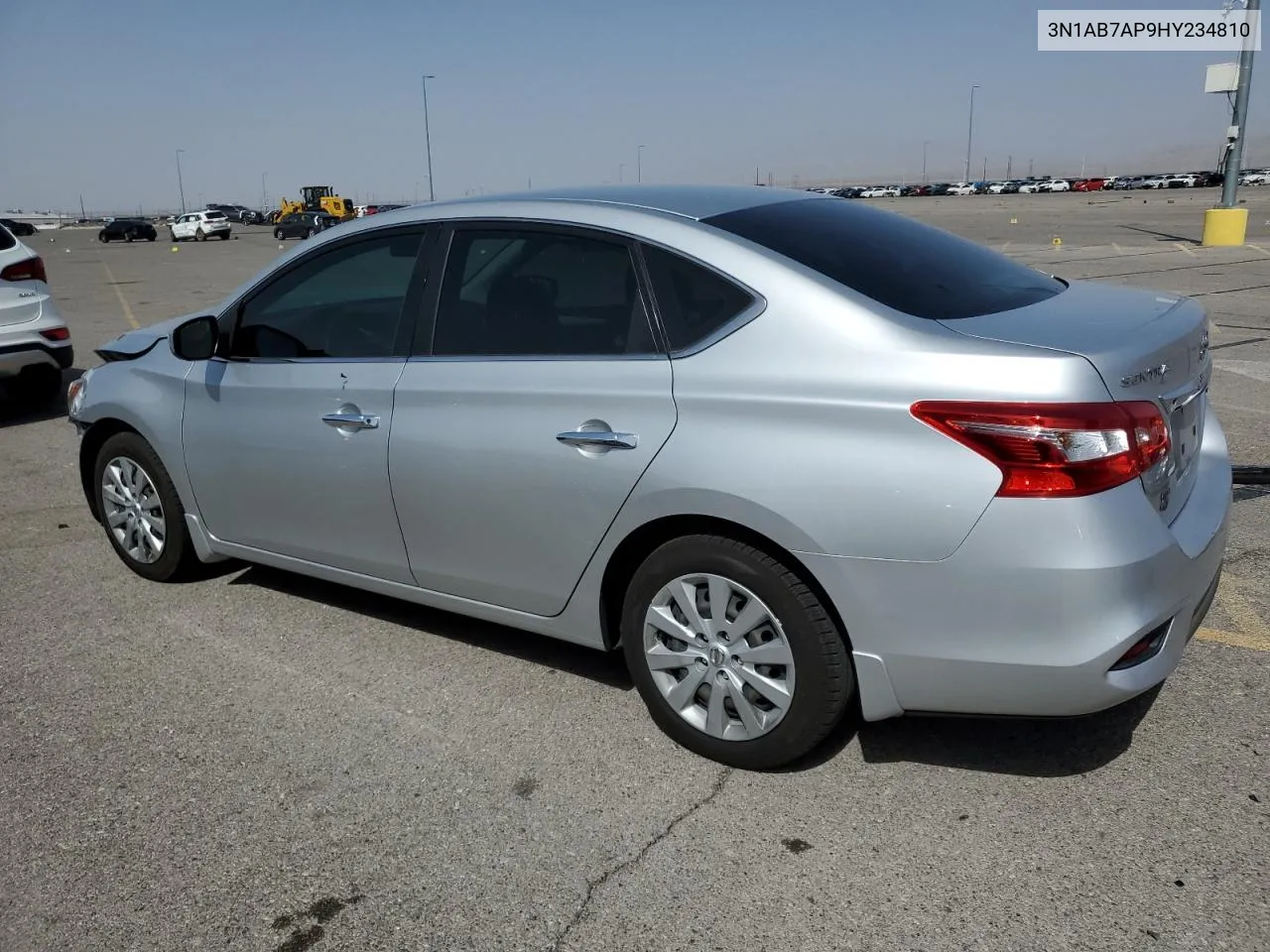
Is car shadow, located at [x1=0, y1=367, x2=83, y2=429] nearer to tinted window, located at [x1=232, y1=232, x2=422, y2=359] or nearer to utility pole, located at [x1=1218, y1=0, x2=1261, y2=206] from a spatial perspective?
tinted window, located at [x1=232, y1=232, x2=422, y2=359]

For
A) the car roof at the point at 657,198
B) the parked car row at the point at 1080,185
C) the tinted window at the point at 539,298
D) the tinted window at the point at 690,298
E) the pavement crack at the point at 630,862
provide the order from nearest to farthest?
the pavement crack at the point at 630,862, the tinted window at the point at 690,298, the tinted window at the point at 539,298, the car roof at the point at 657,198, the parked car row at the point at 1080,185

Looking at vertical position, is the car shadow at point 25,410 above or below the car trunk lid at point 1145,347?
below

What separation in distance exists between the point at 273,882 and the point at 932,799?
177cm

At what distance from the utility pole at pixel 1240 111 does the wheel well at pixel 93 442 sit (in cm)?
2307

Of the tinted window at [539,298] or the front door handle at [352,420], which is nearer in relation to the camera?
the tinted window at [539,298]

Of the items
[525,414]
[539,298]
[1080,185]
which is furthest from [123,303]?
[1080,185]

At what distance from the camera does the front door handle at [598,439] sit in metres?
3.11

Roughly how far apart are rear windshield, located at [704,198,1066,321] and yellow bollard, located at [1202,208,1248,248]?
69.5 ft

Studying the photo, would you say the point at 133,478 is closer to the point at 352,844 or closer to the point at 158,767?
the point at 158,767

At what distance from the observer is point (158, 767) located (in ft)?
11.0

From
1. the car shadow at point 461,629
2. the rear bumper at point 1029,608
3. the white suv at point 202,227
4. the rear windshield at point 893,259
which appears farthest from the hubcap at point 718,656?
the white suv at point 202,227

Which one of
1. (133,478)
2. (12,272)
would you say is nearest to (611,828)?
(133,478)

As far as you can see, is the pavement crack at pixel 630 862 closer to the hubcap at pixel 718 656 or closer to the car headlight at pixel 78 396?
the hubcap at pixel 718 656

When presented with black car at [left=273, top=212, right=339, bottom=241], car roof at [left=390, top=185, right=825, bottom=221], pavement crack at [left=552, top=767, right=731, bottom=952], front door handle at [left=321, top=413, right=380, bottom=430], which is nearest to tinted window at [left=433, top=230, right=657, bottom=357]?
car roof at [left=390, top=185, right=825, bottom=221]
